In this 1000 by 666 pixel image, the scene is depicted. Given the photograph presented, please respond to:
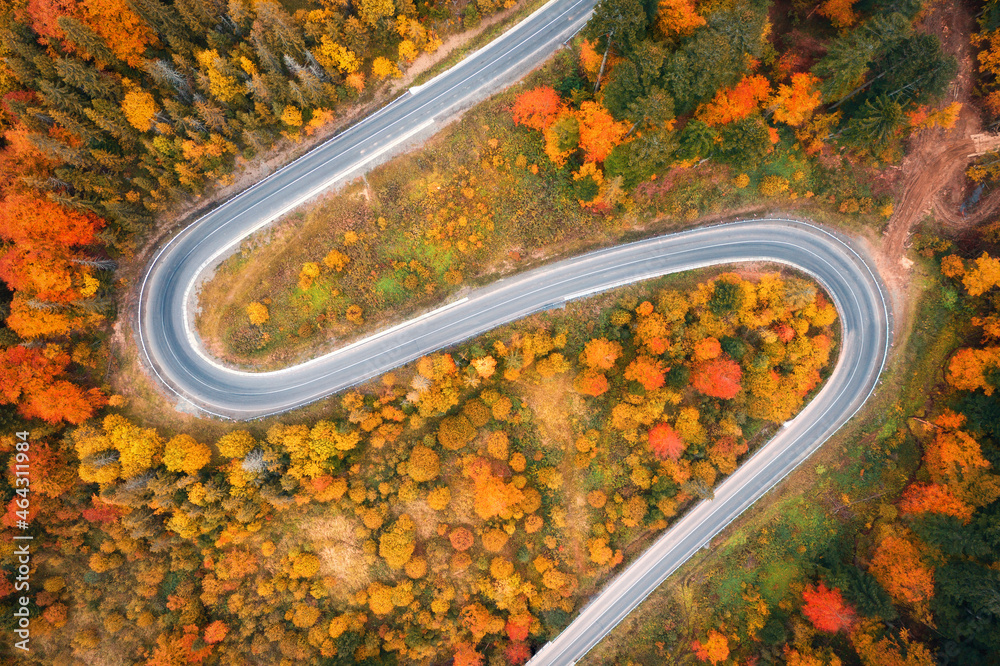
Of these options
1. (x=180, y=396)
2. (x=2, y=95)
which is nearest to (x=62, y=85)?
(x=2, y=95)

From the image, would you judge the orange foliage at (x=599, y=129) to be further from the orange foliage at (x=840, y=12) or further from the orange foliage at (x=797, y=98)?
the orange foliage at (x=840, y=12)

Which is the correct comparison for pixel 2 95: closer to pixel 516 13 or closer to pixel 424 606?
pixel 516 13

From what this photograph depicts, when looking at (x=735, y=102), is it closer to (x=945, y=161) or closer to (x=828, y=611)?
(x=945, y=161)

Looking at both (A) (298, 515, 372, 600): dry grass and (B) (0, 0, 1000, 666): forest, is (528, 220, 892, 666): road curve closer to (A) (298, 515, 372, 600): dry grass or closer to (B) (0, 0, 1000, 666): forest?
(B) (0, 0, 1000, 666): forest

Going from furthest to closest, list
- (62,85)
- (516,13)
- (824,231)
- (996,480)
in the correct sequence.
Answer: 1. (824,231)
2. (516,13)
3. (996,480)
4. (62,85)

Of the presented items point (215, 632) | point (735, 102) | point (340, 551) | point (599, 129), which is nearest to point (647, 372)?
point (599, 129)

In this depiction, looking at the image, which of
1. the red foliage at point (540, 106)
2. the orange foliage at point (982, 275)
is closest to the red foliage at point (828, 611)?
the orange foliage at point (982, 275)
